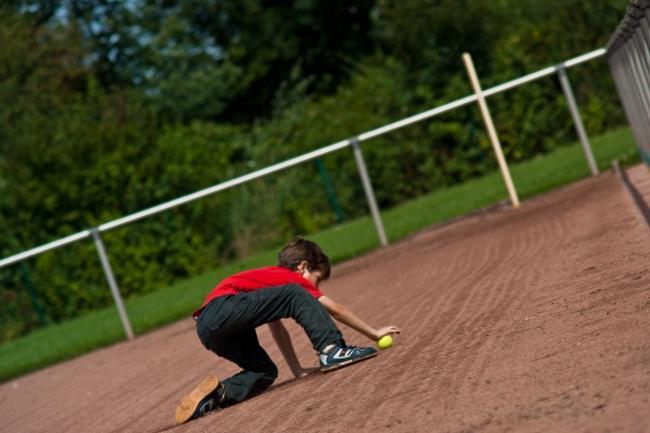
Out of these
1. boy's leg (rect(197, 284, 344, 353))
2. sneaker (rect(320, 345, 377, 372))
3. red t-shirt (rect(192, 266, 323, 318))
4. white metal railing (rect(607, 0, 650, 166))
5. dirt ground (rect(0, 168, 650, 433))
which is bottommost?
dirt ground (rect(0, 168, 650, 433))

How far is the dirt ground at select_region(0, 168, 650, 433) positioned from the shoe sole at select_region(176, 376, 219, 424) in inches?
3.1

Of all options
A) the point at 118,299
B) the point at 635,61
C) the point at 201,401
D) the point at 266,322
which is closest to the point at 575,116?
the point at 635,61

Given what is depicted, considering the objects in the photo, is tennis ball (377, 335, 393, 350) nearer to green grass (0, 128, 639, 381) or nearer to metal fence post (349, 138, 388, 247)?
green grass (0, 128, 639, 381)

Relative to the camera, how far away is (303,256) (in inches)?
323

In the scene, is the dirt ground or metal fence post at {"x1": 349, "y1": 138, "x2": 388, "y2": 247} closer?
the dirt ground

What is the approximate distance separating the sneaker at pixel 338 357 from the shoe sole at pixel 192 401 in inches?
25.4

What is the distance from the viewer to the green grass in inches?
682

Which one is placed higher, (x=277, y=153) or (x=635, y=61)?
(x=277, y=153)

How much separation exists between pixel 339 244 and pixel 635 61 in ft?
25.0

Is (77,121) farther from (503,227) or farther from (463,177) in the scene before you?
(503,227)

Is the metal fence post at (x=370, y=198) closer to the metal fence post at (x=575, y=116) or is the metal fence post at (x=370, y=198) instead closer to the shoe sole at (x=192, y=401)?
the metal fence post at (x=575, y=116)

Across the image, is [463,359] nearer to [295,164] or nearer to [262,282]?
[262,282]

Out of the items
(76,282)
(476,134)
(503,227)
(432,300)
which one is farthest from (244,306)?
(476,134)

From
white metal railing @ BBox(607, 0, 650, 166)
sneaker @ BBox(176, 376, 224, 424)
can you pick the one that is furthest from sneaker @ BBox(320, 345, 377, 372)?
white metal railing @ BBox(607, 0, 650, 166)
